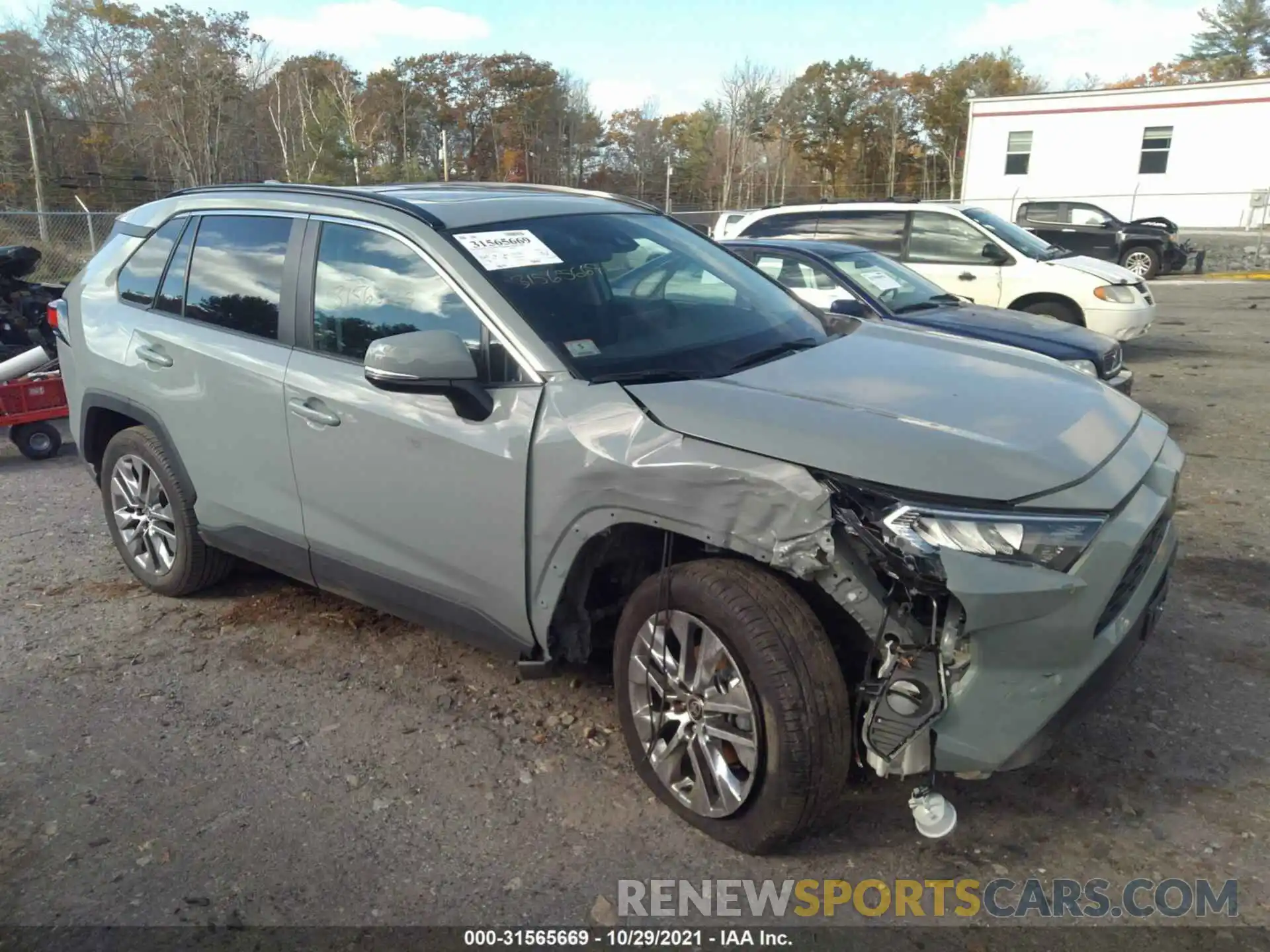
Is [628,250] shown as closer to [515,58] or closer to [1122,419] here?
[1122,419]

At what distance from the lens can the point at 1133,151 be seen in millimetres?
32844

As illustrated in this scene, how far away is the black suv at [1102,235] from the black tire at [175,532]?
19686 millimetres

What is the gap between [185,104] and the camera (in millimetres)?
40688

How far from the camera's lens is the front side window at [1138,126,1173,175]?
3244cm

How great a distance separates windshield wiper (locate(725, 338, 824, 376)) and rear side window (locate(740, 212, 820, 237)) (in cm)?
772

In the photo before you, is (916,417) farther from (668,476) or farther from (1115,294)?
(1115,294)

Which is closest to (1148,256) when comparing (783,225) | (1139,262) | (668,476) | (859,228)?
(1139,262)

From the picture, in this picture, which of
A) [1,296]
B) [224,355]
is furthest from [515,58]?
[224,355]

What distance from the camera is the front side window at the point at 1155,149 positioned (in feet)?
106

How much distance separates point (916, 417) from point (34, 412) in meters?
7.28

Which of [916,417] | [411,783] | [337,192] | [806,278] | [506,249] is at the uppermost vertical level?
[337,192]

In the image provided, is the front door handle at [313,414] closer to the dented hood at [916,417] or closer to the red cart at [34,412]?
A: the dented hood at [916,417]

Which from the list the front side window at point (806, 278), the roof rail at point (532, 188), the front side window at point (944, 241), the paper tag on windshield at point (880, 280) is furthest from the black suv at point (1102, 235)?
the roof rail at point (532, 188)

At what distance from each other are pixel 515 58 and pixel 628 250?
56241 millimetres
